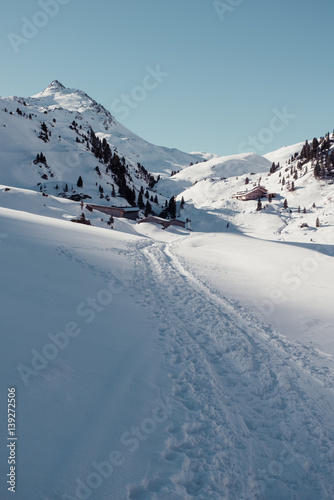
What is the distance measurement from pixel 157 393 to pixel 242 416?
1803 millimetres

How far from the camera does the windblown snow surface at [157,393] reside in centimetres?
366

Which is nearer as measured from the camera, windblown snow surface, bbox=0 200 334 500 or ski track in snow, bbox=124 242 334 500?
windblown snow surface, bbox=0 200 334 500

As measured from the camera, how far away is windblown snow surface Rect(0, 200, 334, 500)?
3.66 meters

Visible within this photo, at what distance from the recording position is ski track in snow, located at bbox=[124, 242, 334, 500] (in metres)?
3.91

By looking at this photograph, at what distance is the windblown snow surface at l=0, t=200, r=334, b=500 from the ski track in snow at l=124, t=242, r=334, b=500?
2 cm

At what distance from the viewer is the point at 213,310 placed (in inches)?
430

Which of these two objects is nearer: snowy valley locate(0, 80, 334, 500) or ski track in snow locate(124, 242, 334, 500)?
snowy valley locate(0, 80, 334, 500)

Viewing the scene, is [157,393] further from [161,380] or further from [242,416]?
[242,416]

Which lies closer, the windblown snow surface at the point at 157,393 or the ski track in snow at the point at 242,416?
the windblown snow surface at the point at 157,393

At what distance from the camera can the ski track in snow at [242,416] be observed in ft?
12.8

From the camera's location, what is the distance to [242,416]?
5.22m

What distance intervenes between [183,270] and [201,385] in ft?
42.4

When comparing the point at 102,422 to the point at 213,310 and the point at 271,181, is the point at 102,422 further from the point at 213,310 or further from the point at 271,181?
the point at 271,181

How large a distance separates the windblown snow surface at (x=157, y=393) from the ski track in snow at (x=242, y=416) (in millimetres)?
22
